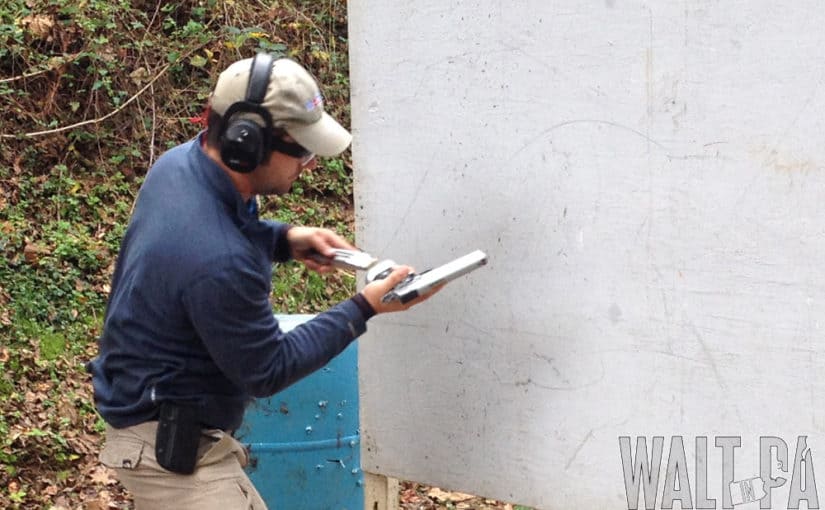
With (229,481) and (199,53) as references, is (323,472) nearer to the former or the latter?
(229,481)

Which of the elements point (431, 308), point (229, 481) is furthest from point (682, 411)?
point (229, 481)

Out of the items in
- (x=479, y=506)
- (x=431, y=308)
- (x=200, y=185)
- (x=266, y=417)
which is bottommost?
(x=479, y=506)

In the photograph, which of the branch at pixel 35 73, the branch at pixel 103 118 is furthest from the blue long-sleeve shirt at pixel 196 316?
the branch at pixel 35 73

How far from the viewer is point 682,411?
9.37ft

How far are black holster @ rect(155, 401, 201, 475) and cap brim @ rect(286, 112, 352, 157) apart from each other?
2.41ft

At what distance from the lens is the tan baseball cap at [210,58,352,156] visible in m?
2.64

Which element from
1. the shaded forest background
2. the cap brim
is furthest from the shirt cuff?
the shaded forest background

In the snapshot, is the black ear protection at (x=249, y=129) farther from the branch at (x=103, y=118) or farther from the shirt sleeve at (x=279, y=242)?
the branch at (x=103, y=118)

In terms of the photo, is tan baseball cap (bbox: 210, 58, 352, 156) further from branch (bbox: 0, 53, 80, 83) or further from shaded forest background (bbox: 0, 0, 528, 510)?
branch (bbox: 0, 53, 80, 83)

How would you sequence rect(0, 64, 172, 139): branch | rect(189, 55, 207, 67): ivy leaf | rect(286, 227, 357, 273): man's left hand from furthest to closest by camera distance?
rect(189, 55, 207, 67): ivy leaf, rect(0, 64, 172, 139): branch, rect(286, 227, 357, 273): man's left hand

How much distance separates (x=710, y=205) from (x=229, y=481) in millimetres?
1454

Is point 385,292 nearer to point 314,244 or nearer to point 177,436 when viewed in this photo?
point 314,244

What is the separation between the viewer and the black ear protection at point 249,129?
259 centimetres

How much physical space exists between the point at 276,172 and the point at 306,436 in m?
1.58
